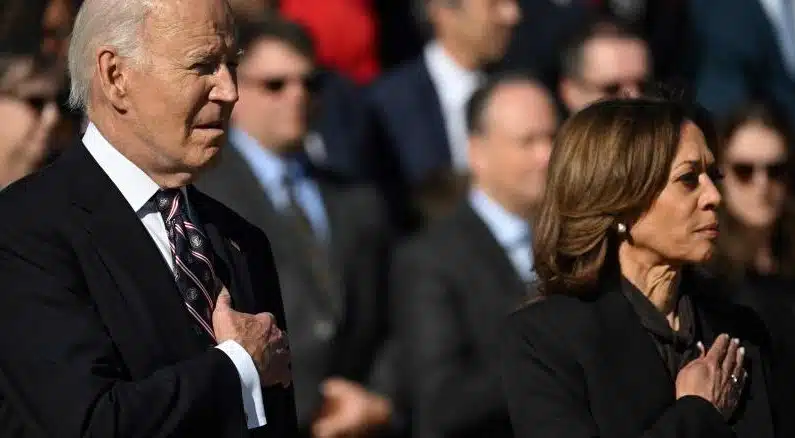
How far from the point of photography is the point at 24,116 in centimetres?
584

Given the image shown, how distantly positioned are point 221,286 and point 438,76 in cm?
456

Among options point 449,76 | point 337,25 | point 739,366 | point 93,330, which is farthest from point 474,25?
point 93,330

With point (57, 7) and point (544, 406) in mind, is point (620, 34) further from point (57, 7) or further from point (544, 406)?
point (544, 406)

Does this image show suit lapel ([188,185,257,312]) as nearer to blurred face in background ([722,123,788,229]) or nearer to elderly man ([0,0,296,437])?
elderly man ([0,0,296,437])

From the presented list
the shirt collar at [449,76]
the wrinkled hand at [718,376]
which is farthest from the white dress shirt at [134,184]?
the shirt collar at [449,76]

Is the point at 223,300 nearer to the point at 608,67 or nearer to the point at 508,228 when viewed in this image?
the point at 508,228

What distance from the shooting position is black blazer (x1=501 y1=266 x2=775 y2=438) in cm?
448

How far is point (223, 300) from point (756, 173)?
13.9 feet

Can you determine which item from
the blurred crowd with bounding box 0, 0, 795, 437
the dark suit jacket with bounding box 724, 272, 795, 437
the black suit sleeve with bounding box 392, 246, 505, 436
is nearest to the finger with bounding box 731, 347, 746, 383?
the dark suit jacket with bounding box 724, 272, 795, 437

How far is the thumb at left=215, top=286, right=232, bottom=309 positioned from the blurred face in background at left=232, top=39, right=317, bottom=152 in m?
3.09

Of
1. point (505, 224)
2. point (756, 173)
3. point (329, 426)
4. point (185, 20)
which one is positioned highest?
point (185, 20)

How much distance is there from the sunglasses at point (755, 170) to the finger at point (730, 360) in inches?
126

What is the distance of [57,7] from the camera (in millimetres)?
6574

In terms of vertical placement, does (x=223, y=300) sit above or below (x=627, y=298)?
above
